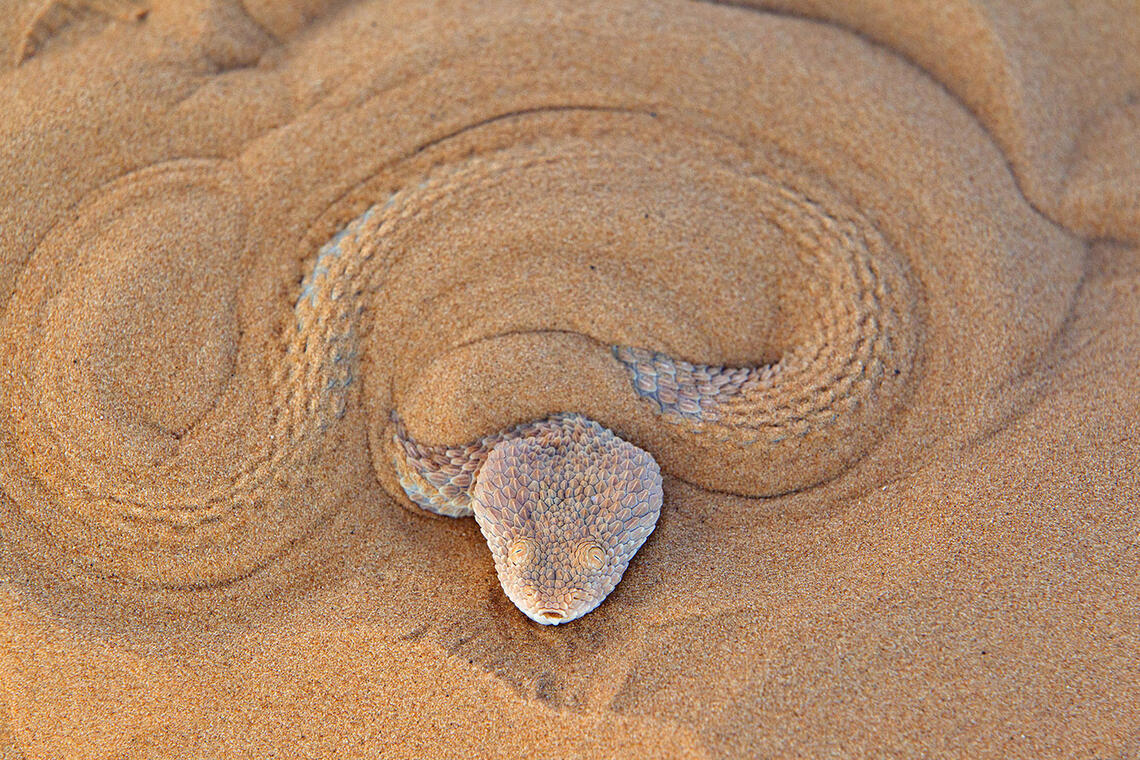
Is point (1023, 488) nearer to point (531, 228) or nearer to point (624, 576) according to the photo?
point (624, 576)

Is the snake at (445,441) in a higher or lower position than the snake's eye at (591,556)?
higher

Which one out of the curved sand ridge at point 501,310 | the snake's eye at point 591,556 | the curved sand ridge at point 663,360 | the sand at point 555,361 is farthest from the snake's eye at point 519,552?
the curved sand ridge at point 663,360

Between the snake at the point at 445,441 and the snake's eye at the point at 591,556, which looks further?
the snake at the point at 445,441

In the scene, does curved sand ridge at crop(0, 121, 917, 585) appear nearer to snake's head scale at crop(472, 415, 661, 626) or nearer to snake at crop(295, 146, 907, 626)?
snake at crop(295, 146, 907, 626)

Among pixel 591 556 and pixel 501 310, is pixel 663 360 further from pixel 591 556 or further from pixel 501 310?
pixel 591 556

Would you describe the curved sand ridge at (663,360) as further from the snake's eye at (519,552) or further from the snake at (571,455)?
the snake's eye at (519,552)

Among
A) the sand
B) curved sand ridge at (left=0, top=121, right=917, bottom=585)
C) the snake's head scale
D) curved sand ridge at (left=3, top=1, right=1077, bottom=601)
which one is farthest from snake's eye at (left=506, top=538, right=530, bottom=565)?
curved sand ridge at (left=0, top=121, right=917, bottom=585)

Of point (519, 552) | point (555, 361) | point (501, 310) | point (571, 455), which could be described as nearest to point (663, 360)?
point (555, 361)
